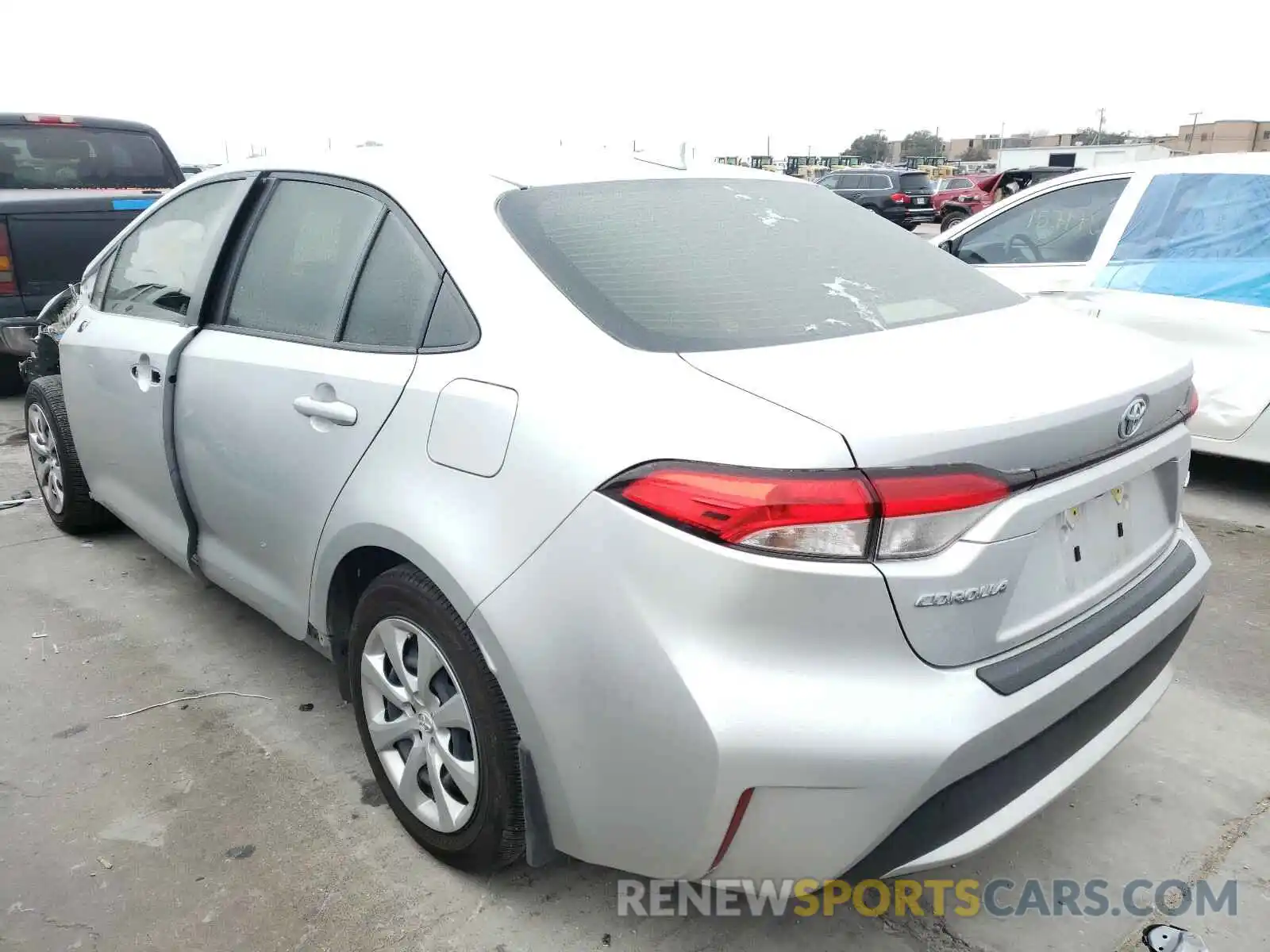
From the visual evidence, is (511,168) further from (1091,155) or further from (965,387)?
(1091,155)

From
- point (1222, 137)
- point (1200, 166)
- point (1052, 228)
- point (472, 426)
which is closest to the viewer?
point (472, 426)

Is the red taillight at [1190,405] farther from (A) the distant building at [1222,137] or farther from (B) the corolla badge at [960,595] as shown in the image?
(A) the distant building at [1222,137]

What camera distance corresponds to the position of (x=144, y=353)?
3.17m

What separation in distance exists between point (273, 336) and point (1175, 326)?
4121mm

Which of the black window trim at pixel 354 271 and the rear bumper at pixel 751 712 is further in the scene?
the black window trim at pixel 354 271

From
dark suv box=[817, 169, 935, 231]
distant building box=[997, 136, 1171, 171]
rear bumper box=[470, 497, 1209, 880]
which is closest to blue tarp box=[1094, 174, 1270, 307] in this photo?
rear bumper box=[470, 497, 1209, 880]

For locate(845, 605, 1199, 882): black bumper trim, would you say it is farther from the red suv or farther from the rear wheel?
the red suv

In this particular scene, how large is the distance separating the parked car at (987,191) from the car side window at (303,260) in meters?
17.2

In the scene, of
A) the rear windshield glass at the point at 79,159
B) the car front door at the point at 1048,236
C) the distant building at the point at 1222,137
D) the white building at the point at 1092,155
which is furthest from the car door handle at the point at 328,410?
the distant building at the point at 1222,137

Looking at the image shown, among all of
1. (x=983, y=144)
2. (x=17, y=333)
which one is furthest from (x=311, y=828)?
(x=983, y=144)

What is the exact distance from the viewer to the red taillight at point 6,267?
6.16 meters

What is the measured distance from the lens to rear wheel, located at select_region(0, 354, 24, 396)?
24.2 ft

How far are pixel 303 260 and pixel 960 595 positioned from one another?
6.39 ft

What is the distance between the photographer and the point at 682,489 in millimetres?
1620
